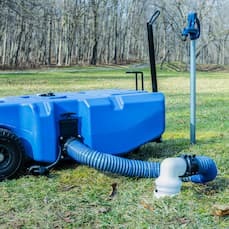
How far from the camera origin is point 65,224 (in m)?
2.38

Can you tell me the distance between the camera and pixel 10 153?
10.6 feet

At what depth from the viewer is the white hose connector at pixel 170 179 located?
8.75ft

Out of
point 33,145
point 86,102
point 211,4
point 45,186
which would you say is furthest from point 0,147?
point 211,4

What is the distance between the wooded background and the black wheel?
29.1 m

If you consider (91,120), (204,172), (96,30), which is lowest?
(204,172)

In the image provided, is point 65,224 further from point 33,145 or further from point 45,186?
point 33,145

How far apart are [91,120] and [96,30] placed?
137 ft

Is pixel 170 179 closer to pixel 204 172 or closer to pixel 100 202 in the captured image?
pixel 204 172

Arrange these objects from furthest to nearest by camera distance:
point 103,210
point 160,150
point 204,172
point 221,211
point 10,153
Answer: point 160,150 < point 10,153 < point 204,172 < point 103,210 < point 221,211

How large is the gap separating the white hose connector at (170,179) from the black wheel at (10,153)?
3.51 ft

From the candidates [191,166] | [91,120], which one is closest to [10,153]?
[91,120]

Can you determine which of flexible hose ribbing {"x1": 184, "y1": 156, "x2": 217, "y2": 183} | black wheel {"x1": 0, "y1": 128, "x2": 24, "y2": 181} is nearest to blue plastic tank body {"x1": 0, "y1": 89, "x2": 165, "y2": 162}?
black wheel {"x1": 0, "y1": 128, "x2": 24, "y2": 181}

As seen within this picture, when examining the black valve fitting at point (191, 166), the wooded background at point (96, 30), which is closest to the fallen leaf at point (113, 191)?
the black valve fitting at point (191, 166)

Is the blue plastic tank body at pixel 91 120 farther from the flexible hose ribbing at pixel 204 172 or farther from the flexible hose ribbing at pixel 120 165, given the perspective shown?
the flexible hose ribbing at pixel 204 172
